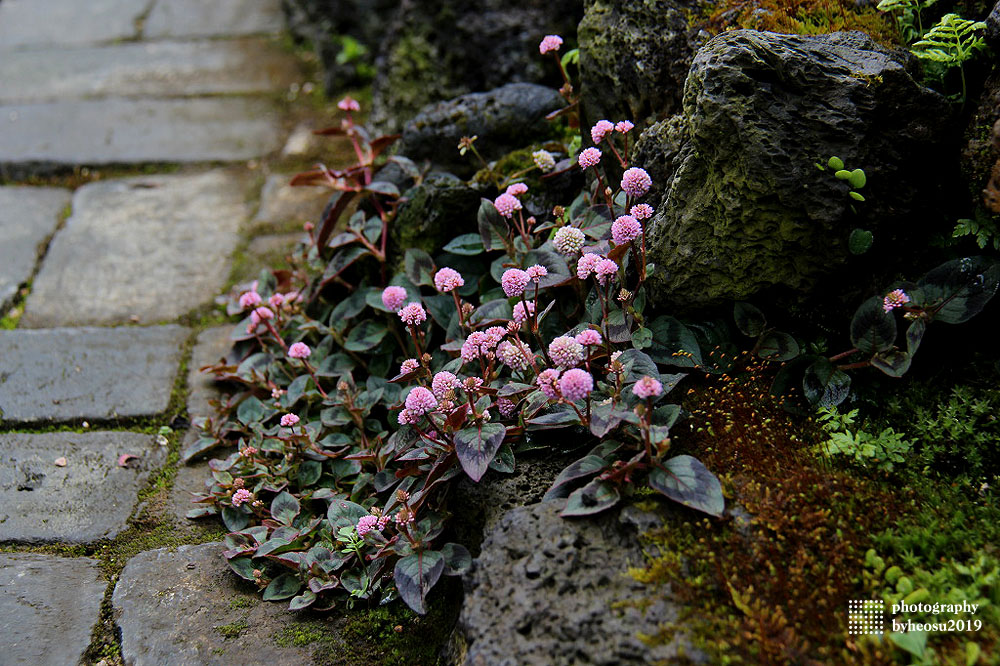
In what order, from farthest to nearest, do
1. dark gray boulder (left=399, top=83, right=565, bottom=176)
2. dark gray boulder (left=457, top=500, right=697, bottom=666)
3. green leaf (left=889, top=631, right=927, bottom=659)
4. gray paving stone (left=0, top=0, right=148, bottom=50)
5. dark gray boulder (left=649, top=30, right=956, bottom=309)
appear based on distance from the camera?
Result: gray paving stone (left=0, top=0, right=148, bottom=50)
dark gray boulder (left=399, top=83, right=565, bottom=176)
dark gray boulder (left=649, top=30, right=956, bottom=309)
dark gray boulder (left=457, top=500, right=697, bottom=666)
green leaf (left=889, top=631, right=927, bottom=659)

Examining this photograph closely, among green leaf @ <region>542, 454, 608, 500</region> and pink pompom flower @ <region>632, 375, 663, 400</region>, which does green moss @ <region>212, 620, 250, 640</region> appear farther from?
pink pompom flower @ <region>632, 375, 663, 400</region>

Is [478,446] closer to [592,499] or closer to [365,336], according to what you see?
[592,499]

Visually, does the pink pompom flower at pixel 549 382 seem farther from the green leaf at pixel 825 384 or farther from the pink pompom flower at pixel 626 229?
the green leaf at pixel 825 384

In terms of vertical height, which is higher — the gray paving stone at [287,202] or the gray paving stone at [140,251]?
the gray paving stone at [287,202]

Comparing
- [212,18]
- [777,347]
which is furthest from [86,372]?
[212,18]

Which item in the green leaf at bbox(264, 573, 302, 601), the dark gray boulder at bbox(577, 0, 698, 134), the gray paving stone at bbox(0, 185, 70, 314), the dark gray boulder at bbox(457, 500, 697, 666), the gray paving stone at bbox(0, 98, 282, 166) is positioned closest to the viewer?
the dark gray boulder at bbox(457, 500, 697, 666)

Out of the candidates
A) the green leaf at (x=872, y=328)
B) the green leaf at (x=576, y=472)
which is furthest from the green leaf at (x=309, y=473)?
the green leaf at (x=872, y=328)

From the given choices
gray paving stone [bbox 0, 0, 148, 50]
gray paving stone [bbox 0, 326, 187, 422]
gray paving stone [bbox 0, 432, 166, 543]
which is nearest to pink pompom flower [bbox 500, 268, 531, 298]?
gray paving stone [bbox 0, 432, 166, 543]
